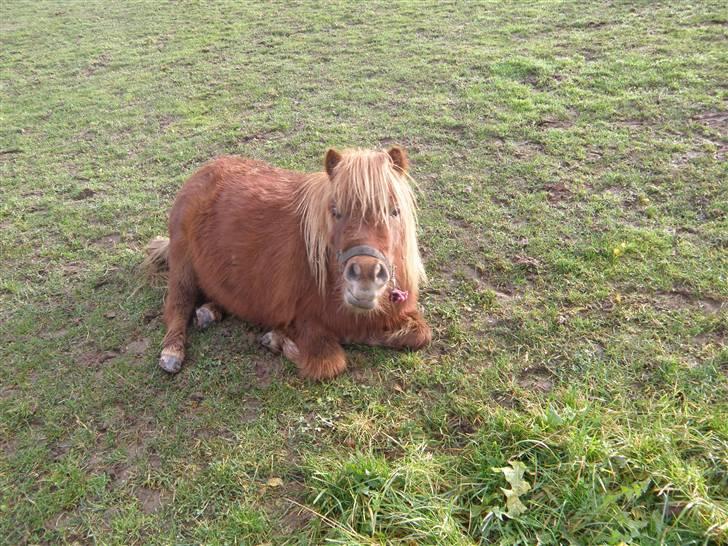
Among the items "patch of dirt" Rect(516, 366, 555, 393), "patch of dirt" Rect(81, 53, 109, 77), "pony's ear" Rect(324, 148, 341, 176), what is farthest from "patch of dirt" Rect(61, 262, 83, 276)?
"patch of dirt" Rect(81, 53, 109, 77)

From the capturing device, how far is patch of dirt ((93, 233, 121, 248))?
16.6 feet

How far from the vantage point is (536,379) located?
10.7ft

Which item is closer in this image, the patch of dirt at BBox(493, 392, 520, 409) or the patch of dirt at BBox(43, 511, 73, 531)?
the patch of dirt at BBox(43, 511, 73, 531)

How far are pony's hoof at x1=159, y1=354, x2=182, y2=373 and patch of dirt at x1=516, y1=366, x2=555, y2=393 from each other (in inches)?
95.4

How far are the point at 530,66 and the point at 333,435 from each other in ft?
21.4

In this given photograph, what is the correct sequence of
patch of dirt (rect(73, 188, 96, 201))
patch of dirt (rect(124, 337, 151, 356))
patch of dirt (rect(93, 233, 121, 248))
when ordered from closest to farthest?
1. patch of dirt (rect(124, 337, 151, 356))
2. patch of dirt (rect(93, 233, 121, 248))
3. patch of dirt (rect(73, 188, 96, 201))

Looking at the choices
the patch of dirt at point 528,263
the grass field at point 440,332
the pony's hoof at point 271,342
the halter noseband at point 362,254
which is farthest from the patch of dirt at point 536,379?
the pony's hoof at point 271,342

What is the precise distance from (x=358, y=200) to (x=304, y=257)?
0.75m

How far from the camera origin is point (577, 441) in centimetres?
250

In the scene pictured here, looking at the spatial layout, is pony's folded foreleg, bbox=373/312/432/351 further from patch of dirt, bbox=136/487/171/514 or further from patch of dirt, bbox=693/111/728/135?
patch of dirt, bbox=693/111/728/135

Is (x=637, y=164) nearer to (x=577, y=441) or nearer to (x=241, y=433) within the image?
(x=577, y=441)

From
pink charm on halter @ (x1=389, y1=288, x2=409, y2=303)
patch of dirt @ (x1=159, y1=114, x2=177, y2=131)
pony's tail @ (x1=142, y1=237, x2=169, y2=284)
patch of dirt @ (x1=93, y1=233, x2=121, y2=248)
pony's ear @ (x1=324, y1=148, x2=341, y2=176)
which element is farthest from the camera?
patch of dirt @ (x1=159, y1=114, x2=177, y2=131)

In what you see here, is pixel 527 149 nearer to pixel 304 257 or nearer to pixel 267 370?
pixel 304 257

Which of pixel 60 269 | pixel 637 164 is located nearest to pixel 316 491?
pixel 60 269
